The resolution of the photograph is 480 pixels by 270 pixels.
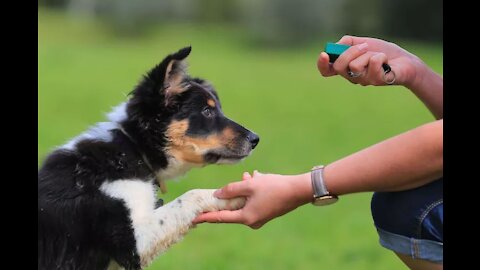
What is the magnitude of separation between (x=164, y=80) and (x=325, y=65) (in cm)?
91

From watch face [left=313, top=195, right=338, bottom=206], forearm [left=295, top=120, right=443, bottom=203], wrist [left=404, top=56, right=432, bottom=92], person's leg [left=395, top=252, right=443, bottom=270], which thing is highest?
wrist [left=404, top=56, right=432, bottom=92]

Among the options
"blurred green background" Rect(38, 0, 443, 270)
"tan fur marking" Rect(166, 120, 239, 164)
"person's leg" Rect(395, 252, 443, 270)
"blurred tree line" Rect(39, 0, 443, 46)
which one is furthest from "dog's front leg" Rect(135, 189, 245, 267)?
"blurred tree line" Rect(39, 0, 443, 46)

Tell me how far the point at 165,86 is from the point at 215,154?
0.40m

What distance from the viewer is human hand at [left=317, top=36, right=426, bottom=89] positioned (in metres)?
3.00

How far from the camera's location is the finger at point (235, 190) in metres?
3.06

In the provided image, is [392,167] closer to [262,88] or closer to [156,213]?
[156,213]

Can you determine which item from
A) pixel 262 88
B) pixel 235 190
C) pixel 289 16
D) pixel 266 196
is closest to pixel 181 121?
pixel 235 190

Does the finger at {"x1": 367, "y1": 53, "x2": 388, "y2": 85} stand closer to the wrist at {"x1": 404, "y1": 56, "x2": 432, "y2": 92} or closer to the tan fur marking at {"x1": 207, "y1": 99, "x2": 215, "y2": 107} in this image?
the wrist at {"x1": 404, "y1": 56, "x2": 432, "y2": 92}

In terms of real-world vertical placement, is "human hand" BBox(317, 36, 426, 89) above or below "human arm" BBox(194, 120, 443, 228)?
above

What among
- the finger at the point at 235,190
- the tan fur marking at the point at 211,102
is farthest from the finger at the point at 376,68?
the tan fur marking at the point at 211,102

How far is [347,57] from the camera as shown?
3004 mm

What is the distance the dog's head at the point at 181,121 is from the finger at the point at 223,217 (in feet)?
1.73

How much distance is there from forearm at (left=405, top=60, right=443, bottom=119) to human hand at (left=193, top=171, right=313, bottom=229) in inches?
29.9
